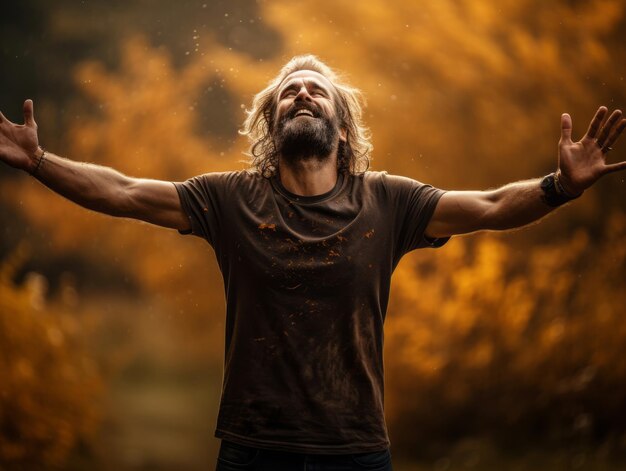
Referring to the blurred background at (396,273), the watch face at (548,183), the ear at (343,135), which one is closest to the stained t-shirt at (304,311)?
the watch face at (548,183)

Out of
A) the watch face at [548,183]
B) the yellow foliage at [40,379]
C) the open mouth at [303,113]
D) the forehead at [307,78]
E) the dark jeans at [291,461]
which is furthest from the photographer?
the yellow foliage at [40,379]

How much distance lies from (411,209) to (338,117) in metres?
0.44

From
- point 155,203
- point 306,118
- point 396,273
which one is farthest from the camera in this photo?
point 396,273

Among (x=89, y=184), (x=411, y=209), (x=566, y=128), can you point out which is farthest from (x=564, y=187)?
(x=89, y=184)

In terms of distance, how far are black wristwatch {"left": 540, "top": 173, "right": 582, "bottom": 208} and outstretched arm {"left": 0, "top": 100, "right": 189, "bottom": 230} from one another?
891 millimetres

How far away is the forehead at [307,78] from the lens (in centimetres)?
226

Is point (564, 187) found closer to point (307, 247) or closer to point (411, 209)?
point (411, 209)

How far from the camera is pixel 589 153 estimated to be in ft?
6.13

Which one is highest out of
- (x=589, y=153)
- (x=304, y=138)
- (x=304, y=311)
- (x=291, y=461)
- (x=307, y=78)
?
(x=307, y=78)

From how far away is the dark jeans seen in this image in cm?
178

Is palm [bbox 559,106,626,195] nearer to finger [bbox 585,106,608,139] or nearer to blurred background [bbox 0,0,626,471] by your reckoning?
finger [bbox 585,106,608,139]

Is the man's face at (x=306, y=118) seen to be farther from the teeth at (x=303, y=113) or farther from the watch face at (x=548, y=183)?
the watch face at (x=548, y=183)

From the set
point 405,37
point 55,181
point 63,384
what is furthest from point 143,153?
point 55,181

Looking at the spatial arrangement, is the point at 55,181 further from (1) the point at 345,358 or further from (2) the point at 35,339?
(2) the point at 35,339
